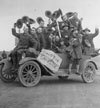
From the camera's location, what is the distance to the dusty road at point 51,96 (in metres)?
6.86

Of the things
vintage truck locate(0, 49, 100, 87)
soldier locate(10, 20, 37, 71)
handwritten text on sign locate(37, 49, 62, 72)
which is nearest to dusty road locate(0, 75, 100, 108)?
vintage truck locate(0, 49, 100, 87)

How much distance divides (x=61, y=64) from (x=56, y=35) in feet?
3.49

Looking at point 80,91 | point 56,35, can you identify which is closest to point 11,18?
point 56,35

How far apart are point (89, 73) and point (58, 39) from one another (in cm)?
136

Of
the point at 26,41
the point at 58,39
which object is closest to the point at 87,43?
the point at 58,39

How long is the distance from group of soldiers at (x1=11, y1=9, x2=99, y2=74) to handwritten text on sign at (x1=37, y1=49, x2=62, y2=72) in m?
0.18

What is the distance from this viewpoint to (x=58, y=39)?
34.5ft

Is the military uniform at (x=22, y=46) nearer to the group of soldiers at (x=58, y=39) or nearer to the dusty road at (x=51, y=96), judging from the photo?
the group of soldiers at (x=58, y=39)

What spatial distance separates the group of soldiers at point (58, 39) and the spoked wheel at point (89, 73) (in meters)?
A: 0.32

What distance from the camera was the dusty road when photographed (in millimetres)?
6863

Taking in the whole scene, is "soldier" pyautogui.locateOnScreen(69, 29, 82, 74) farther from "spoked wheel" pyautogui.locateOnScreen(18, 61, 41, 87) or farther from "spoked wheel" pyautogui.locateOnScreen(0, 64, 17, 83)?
"spoked wheel" pyautogui.locateOnScreen(0, 64, 17, 83)

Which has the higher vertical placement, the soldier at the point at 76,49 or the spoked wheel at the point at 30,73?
the soldier at the point at 76,49

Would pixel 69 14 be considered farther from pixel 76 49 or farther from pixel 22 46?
pixel 22 46

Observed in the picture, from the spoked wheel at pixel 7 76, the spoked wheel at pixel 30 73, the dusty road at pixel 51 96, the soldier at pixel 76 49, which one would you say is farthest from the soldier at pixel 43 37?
the spoked wheel at pixel 7 76
